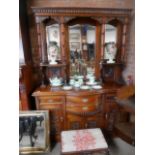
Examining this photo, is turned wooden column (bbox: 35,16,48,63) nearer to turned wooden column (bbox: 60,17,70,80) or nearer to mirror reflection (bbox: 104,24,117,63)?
turned wooden column (bbox: 60,17,70,80)

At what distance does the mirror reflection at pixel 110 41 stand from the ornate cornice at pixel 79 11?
0.22 metres

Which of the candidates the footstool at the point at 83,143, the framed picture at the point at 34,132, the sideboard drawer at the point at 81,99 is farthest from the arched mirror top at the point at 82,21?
the footstool at the point at 83,143

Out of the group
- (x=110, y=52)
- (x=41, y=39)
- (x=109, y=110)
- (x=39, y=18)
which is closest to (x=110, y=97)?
(x=109, y=110)

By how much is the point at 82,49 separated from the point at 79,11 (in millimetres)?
524

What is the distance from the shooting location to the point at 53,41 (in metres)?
2.17

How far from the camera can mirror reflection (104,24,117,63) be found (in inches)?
86.7

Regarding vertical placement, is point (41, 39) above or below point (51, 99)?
above

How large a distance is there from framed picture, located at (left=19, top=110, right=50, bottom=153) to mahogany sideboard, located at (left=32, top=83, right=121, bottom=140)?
0.10 metres

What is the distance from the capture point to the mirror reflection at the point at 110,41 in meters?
2.20

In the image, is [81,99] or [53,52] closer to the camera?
[81,99]

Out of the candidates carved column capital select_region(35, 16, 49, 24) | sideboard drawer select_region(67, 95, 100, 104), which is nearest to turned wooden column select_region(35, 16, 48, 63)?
carved column capital select_region(35, 16, 49, 24)

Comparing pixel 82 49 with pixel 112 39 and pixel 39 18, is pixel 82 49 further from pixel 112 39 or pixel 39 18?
pixel 39 18
